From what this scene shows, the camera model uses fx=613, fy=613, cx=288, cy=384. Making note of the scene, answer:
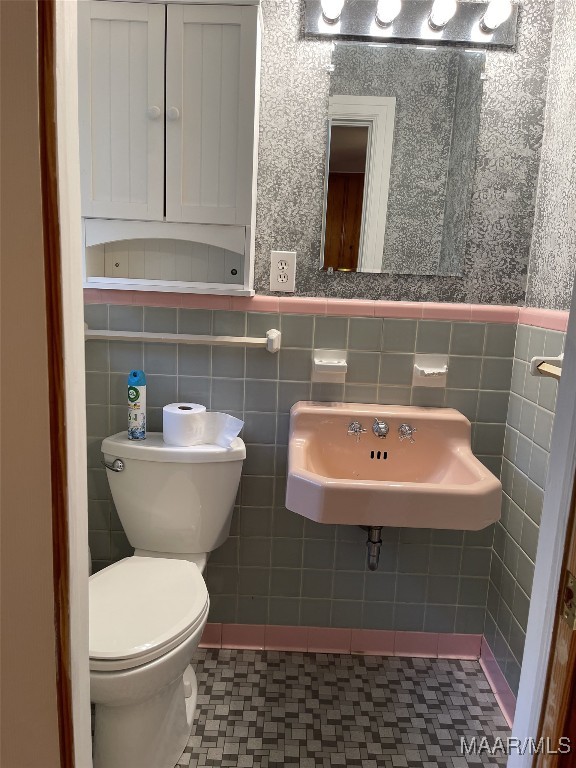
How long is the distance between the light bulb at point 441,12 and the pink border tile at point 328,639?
2005 mm

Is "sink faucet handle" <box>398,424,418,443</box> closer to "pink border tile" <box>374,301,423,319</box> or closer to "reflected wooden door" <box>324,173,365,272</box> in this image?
"pink border tile" <box>374,301,423,319</box>

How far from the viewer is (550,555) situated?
2.68 feet

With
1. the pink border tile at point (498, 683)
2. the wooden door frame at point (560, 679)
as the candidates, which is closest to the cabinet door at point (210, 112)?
the wooden door frame at point (560, 679)

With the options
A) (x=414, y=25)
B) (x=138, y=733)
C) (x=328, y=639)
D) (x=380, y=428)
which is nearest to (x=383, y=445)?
(x=380, y=428)

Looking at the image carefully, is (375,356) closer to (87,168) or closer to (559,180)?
(559,180)

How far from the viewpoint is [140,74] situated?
5.82 ft

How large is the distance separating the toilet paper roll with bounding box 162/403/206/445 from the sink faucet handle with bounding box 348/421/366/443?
0.47 metres

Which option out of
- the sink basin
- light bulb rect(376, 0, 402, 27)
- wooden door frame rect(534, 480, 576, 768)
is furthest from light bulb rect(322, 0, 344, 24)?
wooden door frame rect(534, 480, 576, 768)

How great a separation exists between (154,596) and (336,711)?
0.72 m

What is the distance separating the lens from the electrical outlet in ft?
6.46

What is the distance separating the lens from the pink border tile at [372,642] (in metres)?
2.18

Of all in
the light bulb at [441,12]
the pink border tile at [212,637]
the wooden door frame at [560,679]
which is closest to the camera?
the wooden door frame at [560,679]

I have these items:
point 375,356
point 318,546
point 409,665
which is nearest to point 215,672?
point 318,546

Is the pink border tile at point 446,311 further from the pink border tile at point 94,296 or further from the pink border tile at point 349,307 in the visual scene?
the pink border tile at point 94,296
